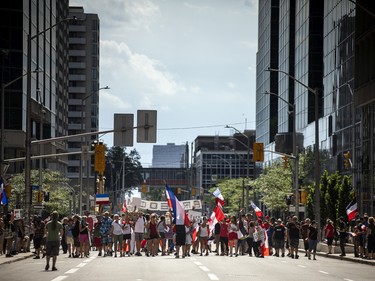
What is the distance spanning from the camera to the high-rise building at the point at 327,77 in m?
63.7

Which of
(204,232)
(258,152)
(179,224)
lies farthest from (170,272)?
(258,152)

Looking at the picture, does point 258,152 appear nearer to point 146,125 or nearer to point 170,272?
point 146,125

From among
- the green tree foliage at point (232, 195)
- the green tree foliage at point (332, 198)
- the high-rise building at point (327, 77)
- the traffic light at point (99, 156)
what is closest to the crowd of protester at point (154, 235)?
the green tree foliage at point (332, 198)

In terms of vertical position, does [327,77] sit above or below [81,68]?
below

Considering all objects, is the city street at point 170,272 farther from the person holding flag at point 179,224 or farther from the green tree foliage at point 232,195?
the green tree foliage at point 232,195

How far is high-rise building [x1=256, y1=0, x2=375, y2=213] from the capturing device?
63656 millimetres

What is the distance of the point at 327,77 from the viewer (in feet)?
280

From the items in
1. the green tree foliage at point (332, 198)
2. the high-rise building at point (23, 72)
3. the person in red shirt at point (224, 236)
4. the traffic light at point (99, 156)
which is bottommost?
the person in red shirt at point (224, 236)

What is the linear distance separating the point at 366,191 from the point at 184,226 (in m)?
26.0

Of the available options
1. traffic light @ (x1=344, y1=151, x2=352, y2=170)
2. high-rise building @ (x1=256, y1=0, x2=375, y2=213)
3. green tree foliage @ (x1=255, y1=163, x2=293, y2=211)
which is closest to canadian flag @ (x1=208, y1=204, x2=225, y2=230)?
high-rise building @ (x1=256, y1=0, x2=375, y2=213)

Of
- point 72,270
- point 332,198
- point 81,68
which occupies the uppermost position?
point 81,68

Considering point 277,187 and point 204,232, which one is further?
point 277,187

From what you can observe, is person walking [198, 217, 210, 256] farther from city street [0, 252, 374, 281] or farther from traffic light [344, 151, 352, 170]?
traffic light [344, 151, 352, 170]

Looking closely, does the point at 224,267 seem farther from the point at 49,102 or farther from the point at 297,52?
the point at 297,52
